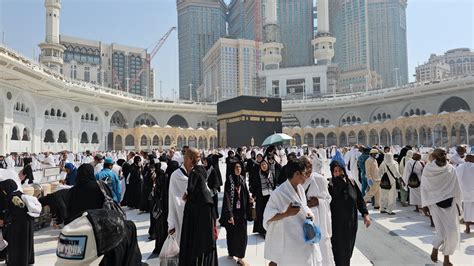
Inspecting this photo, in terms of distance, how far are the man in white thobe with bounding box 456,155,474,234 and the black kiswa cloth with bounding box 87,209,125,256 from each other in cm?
504

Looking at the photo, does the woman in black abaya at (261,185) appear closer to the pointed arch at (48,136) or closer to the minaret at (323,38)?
the pointed arch at (48,136)

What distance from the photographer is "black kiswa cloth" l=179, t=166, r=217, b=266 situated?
2.63 metres

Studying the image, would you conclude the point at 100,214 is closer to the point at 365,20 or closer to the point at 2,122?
the point at 2,122

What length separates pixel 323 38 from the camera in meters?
59.4

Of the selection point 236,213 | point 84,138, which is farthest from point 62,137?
point 236,213

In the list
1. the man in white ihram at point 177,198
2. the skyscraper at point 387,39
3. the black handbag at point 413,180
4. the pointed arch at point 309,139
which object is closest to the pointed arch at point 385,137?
the pointed arch at point 309,139

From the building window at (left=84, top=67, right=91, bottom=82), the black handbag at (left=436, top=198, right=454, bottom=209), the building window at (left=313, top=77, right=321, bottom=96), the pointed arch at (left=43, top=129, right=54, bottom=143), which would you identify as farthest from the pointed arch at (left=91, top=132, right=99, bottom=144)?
the building window at (left=84, top=67, right=91, bottom=82)

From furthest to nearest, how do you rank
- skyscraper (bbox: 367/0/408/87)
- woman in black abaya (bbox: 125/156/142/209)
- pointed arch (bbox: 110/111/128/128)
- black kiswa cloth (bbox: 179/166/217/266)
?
skyscraper (bbox: 367/0/408/87)
pointed arch (bbox: 110/111/128/128)
woman in black abaya (bbox: 125/156/142/209)
black kiswa cloth (bbox: 179/166/217/266)

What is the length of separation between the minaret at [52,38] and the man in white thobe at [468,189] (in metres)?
40.1

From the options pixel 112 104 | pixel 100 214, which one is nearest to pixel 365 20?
pixel 112 104

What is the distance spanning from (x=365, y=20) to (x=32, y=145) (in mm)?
62745

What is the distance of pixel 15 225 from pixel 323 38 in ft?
200

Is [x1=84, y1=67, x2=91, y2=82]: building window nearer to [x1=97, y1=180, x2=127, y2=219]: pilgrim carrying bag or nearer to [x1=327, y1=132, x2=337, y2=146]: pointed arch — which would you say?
[x1=327, y1=132, x2=337, y2=146]: pointed arch

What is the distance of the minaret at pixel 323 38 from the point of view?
5938 centimetres
